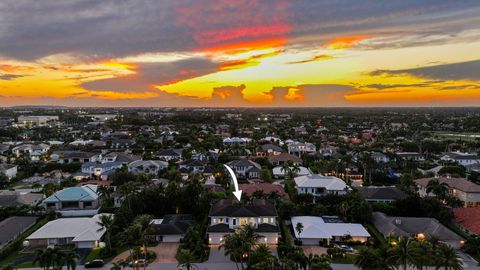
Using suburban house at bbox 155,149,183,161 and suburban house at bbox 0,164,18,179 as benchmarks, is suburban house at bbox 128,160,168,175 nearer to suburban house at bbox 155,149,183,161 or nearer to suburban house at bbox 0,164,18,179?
suburban house at bbox 155,149,183,161

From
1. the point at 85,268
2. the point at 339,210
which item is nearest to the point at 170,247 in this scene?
the point at 85,268

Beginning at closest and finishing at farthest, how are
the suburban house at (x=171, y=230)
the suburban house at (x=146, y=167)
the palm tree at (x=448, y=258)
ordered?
the palm tree at (x=448, y=258), the suburban house at (x=171, y=230), the suburban house at (x=146, y=167)

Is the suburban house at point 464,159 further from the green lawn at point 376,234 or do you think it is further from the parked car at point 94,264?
the parked car at point 94,264

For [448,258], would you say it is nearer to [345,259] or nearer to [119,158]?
[345,259]

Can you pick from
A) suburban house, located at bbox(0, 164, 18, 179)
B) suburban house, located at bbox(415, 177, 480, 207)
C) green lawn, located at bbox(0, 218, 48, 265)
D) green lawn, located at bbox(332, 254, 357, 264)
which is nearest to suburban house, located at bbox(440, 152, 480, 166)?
suburban house, located at bbox(415, 177, 480, 207)

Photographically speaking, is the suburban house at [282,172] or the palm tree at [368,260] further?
the suburban house at [282,172]

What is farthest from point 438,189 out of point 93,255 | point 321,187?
point 93,255

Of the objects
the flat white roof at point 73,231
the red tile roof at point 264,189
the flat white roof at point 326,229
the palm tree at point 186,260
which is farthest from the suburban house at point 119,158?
the flat white roof at point 326,229
